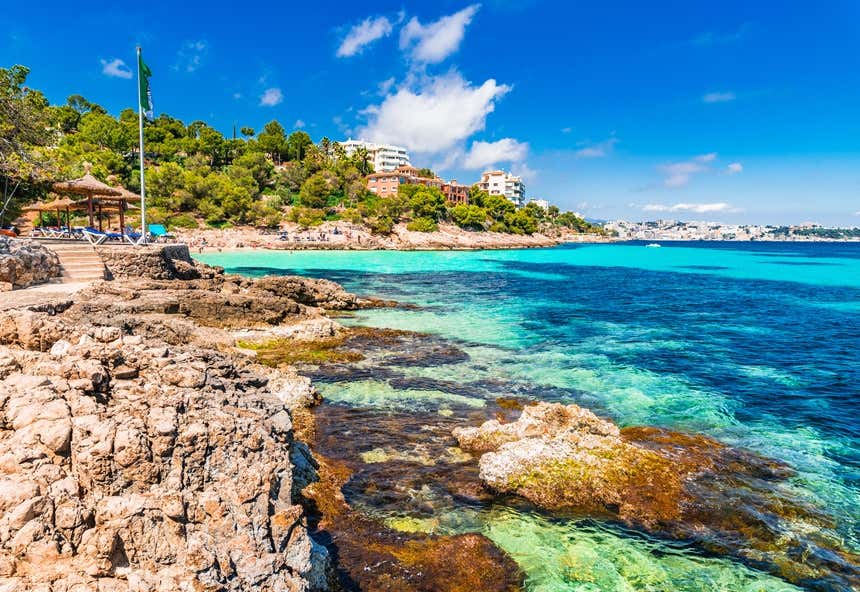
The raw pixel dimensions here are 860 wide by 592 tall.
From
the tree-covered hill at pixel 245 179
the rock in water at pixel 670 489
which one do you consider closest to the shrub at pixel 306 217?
the tree-covered hill at pixel 245 179

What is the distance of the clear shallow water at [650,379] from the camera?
7.52 m

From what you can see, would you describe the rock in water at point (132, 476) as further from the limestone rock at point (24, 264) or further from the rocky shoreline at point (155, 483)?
the limestone rock at point (24, 264)

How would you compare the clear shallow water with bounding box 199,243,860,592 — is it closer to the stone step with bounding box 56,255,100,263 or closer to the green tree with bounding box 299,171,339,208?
the stone step with bounding box 56,255,100,263

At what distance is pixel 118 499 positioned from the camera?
4.80 metres

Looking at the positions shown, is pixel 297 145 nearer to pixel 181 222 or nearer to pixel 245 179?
pixel 245 179

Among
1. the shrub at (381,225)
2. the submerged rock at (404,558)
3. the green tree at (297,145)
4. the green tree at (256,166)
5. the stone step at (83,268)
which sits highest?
the green tree at (297,145)

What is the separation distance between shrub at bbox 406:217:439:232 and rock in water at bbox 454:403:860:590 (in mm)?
101593

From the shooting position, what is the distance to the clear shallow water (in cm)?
752

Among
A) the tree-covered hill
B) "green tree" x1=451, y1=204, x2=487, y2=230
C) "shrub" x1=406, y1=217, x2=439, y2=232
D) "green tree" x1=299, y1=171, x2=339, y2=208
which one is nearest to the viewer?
the tree-covered hill

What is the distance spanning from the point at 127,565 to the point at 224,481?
4.30 ft

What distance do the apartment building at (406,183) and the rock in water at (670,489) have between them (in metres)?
121

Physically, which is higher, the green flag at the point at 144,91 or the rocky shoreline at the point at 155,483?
the green flag at the point at 144,91

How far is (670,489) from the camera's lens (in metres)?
9.20

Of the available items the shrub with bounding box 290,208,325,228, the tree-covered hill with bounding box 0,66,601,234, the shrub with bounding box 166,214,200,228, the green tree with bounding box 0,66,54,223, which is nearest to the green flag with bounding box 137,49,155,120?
the green tree with bounding box 0,66,54,223
